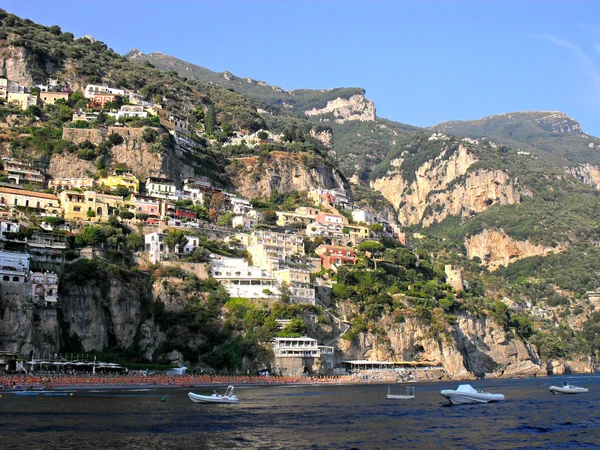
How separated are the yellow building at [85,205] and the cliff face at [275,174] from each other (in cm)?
3786

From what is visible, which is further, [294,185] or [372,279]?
[294,185]

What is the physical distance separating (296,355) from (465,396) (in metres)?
24.2

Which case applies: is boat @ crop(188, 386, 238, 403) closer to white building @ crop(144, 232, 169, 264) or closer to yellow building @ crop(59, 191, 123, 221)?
white building @ crop(144, 232, 169, 264)

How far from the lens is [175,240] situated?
97750 millimetres

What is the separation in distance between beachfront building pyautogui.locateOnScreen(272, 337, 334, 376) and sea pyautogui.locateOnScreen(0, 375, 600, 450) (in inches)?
516

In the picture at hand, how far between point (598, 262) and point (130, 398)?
148 m

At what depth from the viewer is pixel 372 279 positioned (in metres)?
111

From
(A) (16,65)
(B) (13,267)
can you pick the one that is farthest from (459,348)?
(A) (16,65)

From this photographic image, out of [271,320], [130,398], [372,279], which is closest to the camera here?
[130,398]

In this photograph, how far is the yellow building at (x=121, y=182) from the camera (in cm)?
11013

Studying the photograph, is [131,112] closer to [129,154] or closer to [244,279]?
[129,154]

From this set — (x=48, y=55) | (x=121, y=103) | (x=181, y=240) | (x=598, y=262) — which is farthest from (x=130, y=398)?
(x=598, y=262)

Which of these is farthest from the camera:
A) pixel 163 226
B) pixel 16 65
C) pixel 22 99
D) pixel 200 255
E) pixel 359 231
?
pixel 16 65

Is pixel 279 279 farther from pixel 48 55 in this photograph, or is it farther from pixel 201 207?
pixel 48 55
